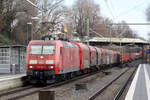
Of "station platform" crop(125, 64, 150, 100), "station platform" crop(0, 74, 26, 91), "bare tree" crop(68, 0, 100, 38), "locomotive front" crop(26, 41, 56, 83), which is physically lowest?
"station platform" crop(125, 64, 150, 100)

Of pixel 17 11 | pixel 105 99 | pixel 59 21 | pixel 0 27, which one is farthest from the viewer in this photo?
pixel 59 21

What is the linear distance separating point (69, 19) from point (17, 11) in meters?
13.0

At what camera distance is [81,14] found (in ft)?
227

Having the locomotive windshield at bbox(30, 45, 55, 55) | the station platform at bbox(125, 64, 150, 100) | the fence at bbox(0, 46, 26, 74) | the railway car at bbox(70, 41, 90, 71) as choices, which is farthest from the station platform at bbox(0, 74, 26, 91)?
the fence at bbox(0, 46, 26, 74)

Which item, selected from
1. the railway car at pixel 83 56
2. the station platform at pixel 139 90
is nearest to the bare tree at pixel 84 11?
the railway car at pixel 83 56

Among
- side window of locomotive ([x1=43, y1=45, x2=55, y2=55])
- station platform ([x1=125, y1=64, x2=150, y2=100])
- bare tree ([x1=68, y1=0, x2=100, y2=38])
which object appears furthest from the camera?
bare tree ([x1=68, y1=0, x2=100, y2=38])

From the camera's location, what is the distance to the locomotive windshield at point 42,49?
695 inches

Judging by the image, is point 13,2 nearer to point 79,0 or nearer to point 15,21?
point 15,21

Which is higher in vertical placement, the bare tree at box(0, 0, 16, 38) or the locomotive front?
the bare tree at box(0, 0, 16, 38)

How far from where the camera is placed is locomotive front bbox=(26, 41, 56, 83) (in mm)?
17250

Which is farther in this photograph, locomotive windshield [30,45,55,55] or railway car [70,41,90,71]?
railway car [70,41,90,71]

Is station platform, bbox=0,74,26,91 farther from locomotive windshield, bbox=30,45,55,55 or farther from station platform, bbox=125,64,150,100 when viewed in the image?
station platform, bbox=125,64,150,100

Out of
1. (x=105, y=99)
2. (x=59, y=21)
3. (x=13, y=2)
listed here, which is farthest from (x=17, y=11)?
(x=105, y=99)

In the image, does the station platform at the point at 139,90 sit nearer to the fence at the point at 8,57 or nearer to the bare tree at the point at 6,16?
the fence at the point at 8,57
